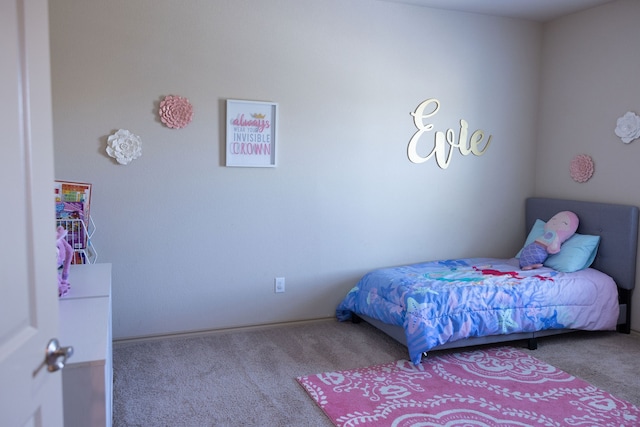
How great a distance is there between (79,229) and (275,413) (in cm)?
173

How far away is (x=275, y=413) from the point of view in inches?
109

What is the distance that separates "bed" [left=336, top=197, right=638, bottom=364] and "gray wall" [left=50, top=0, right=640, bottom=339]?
0.30 m

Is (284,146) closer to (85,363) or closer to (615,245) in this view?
(85,363)

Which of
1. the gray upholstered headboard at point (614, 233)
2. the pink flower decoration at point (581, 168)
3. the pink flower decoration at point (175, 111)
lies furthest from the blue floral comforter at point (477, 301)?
the pink flower decoration at point (175, 111)

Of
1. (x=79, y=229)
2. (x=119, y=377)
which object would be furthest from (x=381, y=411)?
(x=79, y=229)

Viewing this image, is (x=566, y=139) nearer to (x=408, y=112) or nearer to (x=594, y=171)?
(x=594, y=171)

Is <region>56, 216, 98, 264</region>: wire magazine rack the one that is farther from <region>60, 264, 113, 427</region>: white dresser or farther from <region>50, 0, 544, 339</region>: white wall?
<region>60, 264, 113, 427</region>: white dresser

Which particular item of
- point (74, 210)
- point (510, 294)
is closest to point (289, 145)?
point (74, 210)

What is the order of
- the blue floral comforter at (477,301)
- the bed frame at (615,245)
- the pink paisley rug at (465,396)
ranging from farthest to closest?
1. the bed frame at (615,245)
2. the blue floral comforter at (477,301)
3. the pink paisley rug at (465,396)

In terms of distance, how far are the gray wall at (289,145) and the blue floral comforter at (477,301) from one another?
1.64 ft

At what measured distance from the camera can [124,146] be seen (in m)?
3.56

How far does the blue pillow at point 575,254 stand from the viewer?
4.11 meters

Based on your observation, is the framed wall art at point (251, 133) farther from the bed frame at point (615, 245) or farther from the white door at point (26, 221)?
the white door at point (26, 221)

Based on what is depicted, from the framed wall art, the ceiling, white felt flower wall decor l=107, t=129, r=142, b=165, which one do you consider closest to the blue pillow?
the ceiling
